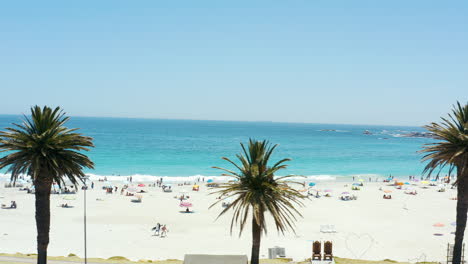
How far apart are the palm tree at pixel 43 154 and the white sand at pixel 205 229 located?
1445cm

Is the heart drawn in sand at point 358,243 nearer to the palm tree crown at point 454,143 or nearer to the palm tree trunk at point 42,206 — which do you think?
the palm tree crown at point 454,143

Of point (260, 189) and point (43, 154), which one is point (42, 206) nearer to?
point (43, 154)

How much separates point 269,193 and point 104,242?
23794 millimetres

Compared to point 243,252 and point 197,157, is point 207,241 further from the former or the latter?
point 197,157

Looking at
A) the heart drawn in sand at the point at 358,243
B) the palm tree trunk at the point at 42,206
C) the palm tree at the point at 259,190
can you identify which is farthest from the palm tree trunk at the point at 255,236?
the heart drawn in sand at the point at 358,243

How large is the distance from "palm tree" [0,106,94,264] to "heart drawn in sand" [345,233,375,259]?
1010 inches

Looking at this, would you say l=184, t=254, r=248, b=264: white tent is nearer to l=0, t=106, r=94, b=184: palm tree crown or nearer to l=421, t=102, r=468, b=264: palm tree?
l=0, t=106, r=94, b=184: palm tree crown

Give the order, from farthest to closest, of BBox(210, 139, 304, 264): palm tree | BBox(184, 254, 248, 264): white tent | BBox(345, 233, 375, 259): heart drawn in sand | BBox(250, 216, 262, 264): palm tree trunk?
BBox(345, 233, 375, 259): heart drawn in sand → BBox(184, 254, 248, 264): white tent → BBox(250, 216, 262, 264): palm tree trunk → BBox(210, 139, 304, 264): palm tree

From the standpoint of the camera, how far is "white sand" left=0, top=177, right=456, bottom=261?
119 feet

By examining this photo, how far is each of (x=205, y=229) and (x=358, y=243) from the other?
628 inches

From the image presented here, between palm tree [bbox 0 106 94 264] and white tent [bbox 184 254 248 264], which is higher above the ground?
palm tree [bbox 0 106 94 264]

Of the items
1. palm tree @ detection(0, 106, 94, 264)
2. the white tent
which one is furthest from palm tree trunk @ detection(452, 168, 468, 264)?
palm tree @ detection(0, 106, 94, 264)

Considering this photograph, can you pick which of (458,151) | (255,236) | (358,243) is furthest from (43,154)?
(358,243)

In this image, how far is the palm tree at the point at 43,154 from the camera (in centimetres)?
2062
